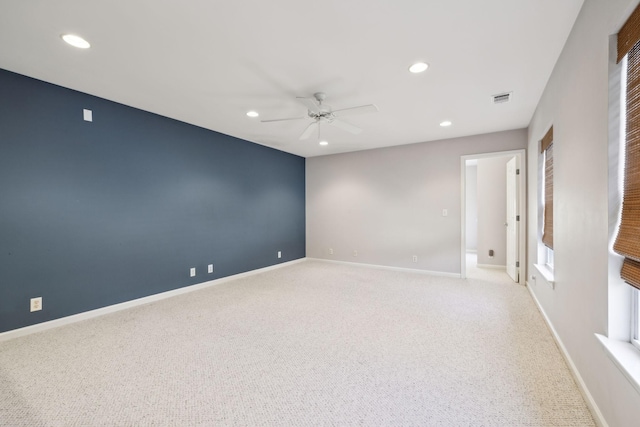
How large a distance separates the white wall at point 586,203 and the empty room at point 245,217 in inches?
0.8

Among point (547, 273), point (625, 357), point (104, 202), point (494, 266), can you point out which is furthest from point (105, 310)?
point (494, 266)

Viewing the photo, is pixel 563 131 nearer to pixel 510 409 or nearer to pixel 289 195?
pixel 510 409

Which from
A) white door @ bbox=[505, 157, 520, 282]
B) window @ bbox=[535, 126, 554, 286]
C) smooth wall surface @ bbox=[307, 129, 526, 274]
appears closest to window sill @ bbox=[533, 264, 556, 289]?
window @ bbox=[535, 126, 554, 286]

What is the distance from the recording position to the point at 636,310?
4.57 feet

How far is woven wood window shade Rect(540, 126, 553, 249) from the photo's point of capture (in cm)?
291

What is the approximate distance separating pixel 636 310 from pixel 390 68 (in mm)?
2354

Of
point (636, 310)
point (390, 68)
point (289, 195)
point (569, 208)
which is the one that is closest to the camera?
point (636, 310)

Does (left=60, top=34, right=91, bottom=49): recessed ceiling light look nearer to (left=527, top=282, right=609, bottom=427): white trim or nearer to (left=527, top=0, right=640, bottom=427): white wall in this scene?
(left=527, top=0, right=640, bottom=427): white wall

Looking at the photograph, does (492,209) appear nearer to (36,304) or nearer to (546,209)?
(546,209)

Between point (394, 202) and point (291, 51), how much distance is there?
3859mm

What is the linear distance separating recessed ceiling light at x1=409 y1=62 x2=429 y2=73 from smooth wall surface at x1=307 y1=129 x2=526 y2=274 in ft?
9.20

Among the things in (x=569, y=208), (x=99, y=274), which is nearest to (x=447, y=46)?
(x=569, y=208)

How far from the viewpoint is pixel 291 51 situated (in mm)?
2318

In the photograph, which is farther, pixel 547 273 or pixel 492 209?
pixel 492 209
